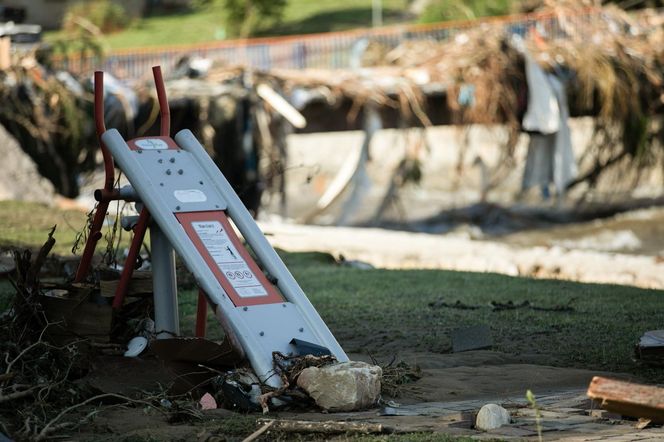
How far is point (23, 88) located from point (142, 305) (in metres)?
12.4

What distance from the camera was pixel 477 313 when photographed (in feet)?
27.0

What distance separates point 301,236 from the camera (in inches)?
586

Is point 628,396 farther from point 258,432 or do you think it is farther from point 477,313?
point 477,313

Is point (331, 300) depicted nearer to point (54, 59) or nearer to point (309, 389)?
point (309, 389)

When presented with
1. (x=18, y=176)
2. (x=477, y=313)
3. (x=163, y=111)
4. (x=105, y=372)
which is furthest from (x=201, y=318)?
(x=18, y=176)

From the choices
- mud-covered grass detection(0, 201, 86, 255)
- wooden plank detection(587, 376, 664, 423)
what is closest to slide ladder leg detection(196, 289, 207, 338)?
wooden plank detection(587, 376, 664, 423)

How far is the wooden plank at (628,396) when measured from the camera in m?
4.66

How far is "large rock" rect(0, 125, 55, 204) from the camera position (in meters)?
17.6

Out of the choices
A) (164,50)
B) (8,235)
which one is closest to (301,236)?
(8,235)

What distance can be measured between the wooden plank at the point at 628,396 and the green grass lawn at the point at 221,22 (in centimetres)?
4267

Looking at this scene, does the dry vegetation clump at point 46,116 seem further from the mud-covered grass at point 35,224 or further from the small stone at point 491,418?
the small stone at point 491,418

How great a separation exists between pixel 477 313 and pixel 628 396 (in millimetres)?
3544

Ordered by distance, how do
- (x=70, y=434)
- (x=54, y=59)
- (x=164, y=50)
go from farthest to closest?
(x=164, y=50) → (x=54, y=59) → (x=70, y=434)

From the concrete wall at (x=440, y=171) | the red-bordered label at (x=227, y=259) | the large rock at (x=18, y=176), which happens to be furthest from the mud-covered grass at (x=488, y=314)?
the concrete wall at (x=440, y=171)
